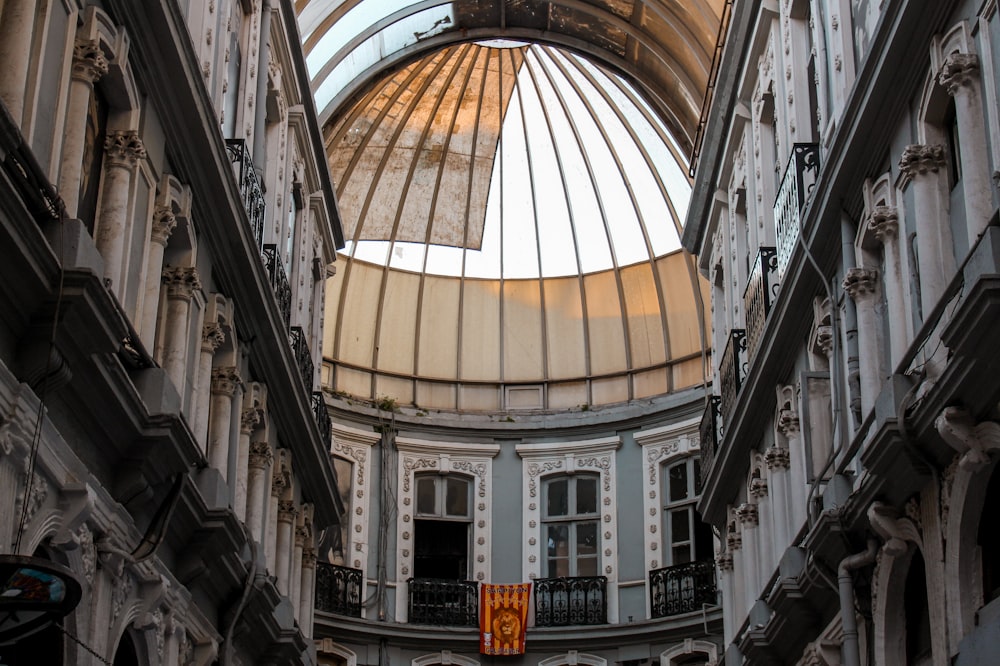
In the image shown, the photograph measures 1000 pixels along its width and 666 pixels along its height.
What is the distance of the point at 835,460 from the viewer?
53.5 ft

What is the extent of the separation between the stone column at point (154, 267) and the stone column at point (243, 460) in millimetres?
4039

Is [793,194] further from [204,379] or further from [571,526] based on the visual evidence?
[571,526]

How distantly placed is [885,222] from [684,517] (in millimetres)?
17534

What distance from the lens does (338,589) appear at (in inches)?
1203

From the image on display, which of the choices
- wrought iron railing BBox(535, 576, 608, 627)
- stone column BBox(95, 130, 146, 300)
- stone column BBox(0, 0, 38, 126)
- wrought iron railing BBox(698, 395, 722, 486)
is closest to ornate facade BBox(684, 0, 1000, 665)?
wrought iron railing BBox(698, 395, 722, 486)

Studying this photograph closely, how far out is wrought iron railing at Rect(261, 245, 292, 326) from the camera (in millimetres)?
20922

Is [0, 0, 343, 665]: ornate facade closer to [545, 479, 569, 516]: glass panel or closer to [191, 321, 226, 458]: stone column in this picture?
[191, 321, 226, 458]: stone column

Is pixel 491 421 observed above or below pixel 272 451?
above

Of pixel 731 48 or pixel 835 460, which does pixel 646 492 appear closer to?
pixel 731 48

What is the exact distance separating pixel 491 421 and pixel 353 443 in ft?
10.8

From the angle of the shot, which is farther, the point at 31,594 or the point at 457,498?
the point at 457,498

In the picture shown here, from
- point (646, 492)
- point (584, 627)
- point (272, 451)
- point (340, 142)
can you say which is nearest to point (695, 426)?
point (646, 492)

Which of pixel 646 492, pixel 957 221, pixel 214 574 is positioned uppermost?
pixel 646 492

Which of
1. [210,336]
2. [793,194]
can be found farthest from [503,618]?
[210,336]
